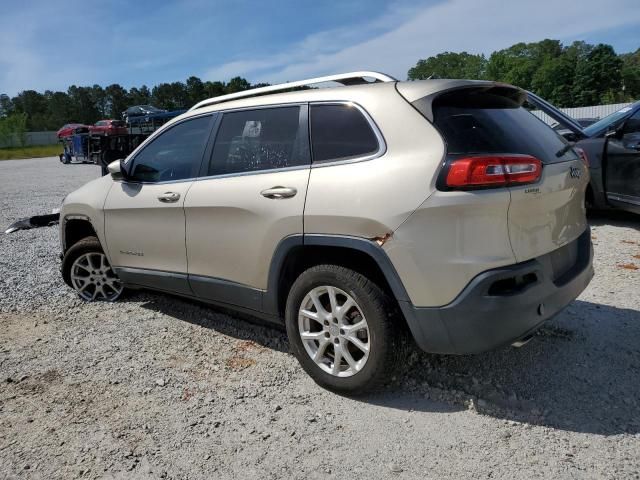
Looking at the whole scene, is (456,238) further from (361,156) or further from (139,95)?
(139,95)

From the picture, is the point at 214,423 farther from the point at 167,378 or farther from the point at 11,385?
the point at 11,385

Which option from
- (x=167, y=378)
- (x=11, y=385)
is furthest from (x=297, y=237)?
(x=11, y=385)

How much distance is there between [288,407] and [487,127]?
75.7 inches

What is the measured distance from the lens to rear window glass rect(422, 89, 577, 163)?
2.66 m

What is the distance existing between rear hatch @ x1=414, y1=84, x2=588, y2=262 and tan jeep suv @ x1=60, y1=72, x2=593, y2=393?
0.01 meters

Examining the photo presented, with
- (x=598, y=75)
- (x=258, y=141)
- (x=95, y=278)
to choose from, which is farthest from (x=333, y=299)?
(x=598, y=75)

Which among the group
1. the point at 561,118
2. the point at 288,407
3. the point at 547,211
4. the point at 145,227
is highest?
the point at 561,118

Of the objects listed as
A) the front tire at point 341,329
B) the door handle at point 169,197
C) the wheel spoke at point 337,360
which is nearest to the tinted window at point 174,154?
the door handle at point 169,197

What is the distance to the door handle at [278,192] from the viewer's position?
309cm

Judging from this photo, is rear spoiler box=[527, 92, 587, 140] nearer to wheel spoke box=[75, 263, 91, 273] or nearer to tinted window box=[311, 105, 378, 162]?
tinted window box=[311, 105, 378, 162]

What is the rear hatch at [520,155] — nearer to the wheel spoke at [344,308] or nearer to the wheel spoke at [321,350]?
the wheel spoke at [344,308]

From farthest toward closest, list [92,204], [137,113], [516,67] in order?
1. [516,67]
2. [137,113]
3. [92,204]

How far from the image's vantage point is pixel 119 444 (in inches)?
107

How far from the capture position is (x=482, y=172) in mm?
2520
